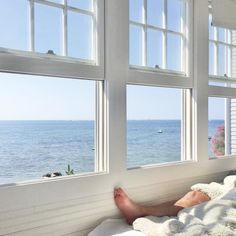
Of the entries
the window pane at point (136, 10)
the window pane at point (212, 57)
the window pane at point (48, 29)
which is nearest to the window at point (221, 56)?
the window pane at point (212, 57)

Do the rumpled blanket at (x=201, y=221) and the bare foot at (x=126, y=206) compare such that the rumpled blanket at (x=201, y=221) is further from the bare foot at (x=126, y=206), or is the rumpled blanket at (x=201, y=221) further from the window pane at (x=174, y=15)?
the window pane at (x=174, y=15)

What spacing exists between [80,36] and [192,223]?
1.29 metres

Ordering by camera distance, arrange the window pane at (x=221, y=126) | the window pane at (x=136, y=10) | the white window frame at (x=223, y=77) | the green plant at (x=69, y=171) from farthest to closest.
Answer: the window pane at (x=221, y=126)
the white window frame at (x=223, y=77)
the window pane at (x=136, y=10)
the green plant at (x=69, y=171)

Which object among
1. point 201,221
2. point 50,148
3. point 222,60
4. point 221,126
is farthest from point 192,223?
point 221,126

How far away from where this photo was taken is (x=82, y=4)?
2139mm

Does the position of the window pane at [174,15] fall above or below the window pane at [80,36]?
above

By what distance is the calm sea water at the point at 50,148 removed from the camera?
1882 mm

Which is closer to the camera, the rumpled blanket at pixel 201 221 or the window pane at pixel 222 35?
the rumpled blanket at pixel 201 221

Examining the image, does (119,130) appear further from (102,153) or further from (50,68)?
(50,68)

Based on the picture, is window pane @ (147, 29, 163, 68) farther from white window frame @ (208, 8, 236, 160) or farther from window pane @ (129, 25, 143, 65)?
white window frame @ (208, 8, 236, 160)

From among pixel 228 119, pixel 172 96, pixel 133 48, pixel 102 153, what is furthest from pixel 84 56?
pixel 228 119

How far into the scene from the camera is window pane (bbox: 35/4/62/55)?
194 cm

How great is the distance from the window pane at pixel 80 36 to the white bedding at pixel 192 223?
3.42 ft

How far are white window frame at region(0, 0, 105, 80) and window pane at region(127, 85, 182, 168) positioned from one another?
1.23 ft
